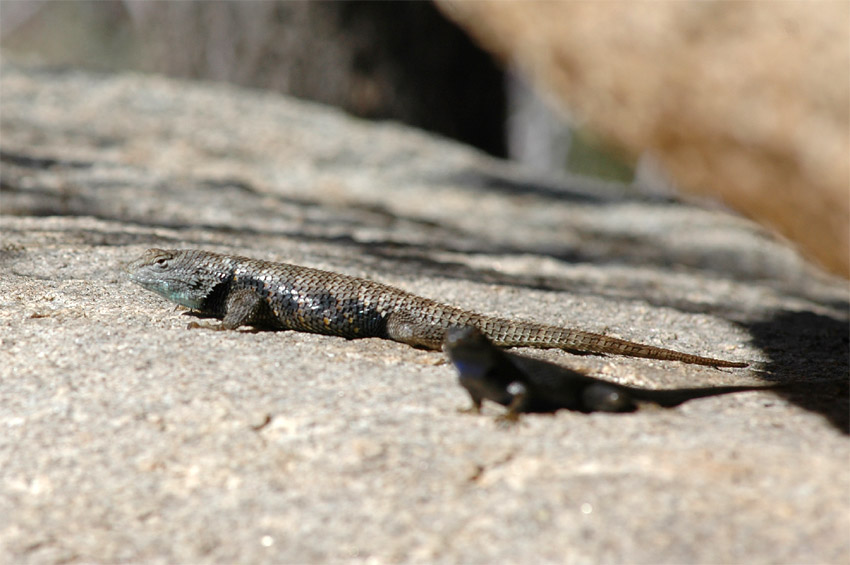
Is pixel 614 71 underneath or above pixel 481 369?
above

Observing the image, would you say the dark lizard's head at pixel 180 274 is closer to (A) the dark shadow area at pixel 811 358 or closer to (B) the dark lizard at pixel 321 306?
(B) the dark lizard at pixel 321 306

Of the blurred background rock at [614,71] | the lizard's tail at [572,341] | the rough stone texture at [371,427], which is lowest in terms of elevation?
the rough stone texture at [371,427]

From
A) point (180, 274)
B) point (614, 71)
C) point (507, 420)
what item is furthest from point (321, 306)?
point (614, 71)

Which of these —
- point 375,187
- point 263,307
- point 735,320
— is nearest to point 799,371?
point 735,320

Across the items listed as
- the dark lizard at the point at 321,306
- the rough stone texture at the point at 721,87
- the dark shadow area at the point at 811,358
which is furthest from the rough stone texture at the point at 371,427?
the rough stone texture at the point at 721,87

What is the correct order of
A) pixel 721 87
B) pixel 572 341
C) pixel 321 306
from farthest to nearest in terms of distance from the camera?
pixel 721 87 → pixel 321 306 → pixel 572 341

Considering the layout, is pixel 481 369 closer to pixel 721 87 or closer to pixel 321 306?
pixel 321 306

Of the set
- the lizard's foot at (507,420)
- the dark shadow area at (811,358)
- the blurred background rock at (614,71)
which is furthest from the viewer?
the blurred background rock at (614,71)
